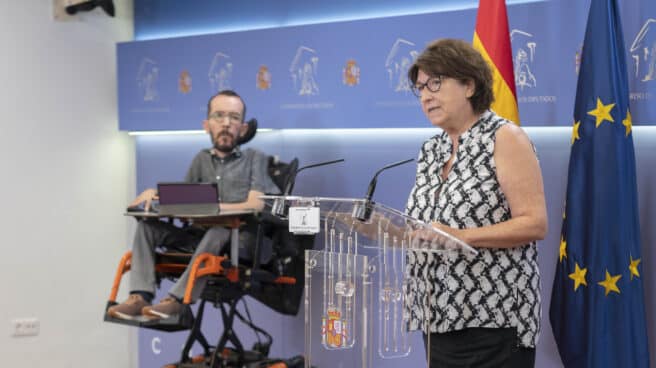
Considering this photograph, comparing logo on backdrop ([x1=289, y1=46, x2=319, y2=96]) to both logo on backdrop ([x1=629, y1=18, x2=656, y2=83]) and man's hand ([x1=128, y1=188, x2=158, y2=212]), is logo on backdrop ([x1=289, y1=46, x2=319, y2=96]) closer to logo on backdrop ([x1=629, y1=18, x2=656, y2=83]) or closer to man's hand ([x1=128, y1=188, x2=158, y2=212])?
man's hand ([x1=128, y1=188, x2=158, y2=212])

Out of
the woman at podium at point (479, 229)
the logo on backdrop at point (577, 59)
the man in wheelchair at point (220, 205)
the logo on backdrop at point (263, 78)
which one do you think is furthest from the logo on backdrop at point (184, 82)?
the woman at podium at point (479, 229)

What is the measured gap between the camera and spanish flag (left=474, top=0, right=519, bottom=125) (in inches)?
151

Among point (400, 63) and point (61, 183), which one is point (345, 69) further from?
point (61, 183)

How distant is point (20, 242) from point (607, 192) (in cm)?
353

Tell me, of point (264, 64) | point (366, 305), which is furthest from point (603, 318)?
point (264, 64)

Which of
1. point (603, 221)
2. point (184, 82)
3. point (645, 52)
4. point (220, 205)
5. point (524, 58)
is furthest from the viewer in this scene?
point (184, 82)

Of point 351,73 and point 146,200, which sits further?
point 351,73

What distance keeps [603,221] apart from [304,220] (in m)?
1.80

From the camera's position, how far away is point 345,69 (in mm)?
4758

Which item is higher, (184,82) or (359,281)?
(184,82)

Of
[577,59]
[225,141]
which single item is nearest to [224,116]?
[225,141]

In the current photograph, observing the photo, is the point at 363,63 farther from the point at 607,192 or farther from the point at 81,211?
the point at 81,211

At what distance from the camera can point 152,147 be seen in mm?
5832

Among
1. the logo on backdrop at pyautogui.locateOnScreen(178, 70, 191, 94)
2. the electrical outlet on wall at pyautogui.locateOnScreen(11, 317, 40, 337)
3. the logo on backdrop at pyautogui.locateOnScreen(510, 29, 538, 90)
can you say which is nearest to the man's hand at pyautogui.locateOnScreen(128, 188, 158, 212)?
the logo on backdrop at pyautogui.locateOnScreen(178, 70, 191, 94)
